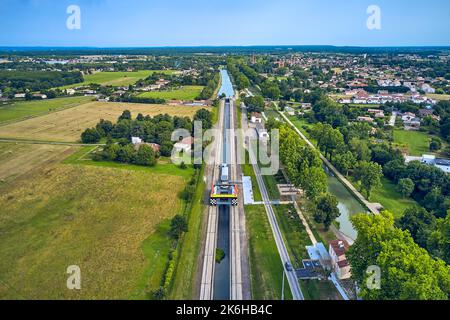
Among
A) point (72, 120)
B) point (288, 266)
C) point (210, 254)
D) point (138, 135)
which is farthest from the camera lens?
point (72, 120)

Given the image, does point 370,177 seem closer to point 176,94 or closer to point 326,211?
point 326,211

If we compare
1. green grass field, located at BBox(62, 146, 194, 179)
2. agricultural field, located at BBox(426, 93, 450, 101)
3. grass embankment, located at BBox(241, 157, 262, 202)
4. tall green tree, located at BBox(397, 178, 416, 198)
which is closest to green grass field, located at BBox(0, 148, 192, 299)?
green grass field, located at BBox(62, 146, 194, 179)

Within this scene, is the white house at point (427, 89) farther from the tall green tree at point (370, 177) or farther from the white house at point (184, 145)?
the white house at point (184, 145)

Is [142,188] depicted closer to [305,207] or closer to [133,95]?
[305,207]

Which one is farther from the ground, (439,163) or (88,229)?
(439,163)

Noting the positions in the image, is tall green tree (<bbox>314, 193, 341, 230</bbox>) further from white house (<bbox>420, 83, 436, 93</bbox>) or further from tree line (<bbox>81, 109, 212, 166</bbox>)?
white house (<bbox>420, 83, 436, 93</bbox>)

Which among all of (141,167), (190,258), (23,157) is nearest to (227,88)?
(141,167)

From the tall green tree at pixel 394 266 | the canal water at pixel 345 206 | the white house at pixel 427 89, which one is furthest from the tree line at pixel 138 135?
the white house at pixel 427 89
